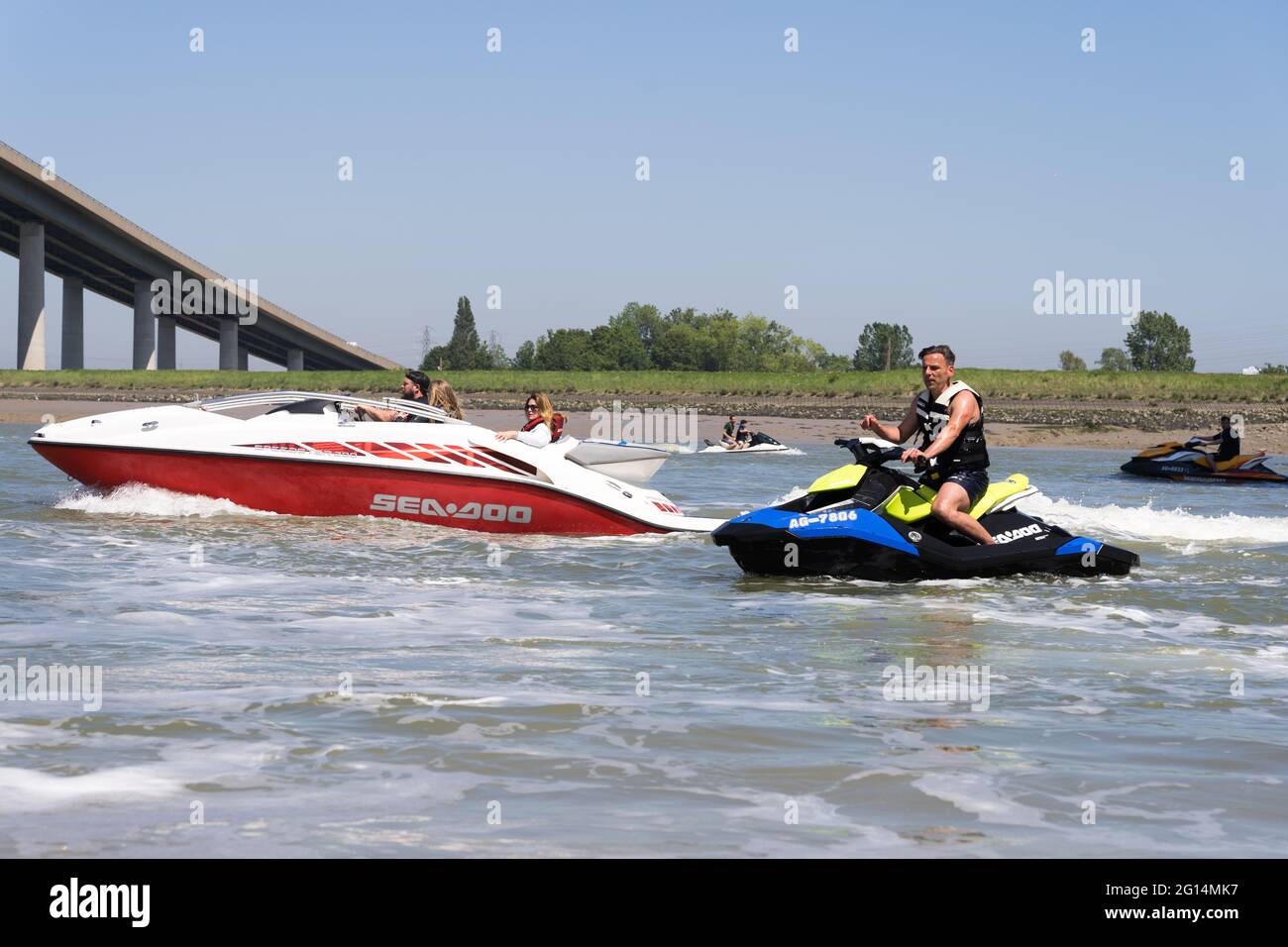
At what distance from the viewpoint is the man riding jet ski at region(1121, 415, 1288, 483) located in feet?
86.5

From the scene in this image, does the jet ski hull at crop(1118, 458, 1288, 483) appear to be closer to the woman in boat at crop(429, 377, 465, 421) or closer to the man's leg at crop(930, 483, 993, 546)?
the woman in boat at crop(429, 377, 465, 421)

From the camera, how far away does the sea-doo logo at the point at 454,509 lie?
42.6 feet

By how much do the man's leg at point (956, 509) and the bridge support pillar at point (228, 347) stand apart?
Result: 85.2 meters

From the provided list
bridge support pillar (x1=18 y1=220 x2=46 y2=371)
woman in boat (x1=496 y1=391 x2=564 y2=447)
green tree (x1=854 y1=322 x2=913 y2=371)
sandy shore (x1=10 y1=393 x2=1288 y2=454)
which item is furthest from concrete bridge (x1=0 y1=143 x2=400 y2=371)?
green tree (x1=854 y1=322 x2=913 y2=371)

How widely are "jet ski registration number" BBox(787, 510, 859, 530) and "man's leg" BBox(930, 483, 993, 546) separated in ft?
1.97

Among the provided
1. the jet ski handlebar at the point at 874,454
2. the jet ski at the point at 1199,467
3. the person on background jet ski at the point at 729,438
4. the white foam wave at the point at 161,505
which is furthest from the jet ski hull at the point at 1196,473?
the white foam wave at the point at 161,505

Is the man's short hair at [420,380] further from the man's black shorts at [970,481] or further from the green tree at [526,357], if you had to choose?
the green tree at [526,357]

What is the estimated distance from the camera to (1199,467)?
88.1ft

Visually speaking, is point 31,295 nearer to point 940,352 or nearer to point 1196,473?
point 1196,473

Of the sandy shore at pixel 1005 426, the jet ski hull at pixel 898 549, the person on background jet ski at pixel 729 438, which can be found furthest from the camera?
the sandy shore at pixel 1005 426
